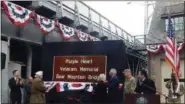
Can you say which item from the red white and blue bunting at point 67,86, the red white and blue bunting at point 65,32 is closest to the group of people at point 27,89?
the red white and blue bunting at point 67,86

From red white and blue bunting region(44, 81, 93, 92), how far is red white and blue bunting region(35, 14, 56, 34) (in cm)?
551

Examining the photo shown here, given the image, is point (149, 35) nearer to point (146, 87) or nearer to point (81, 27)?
point (81, 27)

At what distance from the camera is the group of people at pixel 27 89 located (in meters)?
8.88

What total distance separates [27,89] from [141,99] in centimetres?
619

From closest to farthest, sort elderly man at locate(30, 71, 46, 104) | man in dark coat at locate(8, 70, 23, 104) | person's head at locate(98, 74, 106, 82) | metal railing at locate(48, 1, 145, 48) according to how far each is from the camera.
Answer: person's head at locate(98, 74, 106, 82) < elderly man at locate(30, 71, 46, 104) < man in dark coat at locate(8, 70, 23, 104) < metal railing at locate(48, 1, 145, 48)

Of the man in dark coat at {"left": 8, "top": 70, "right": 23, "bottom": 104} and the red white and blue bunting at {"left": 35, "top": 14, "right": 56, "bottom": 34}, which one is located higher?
the red white and blue bunting at {"left": 35, "top": 14, "right": 56, "bottom": 34}

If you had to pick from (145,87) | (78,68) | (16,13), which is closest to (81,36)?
(16,13)

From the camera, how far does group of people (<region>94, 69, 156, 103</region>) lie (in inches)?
322

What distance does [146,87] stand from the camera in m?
8.11

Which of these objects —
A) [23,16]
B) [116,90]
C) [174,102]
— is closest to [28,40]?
[23,16]

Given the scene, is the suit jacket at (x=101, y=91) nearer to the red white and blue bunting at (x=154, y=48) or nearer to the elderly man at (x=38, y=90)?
→ the elderly man at (x=38, y=90)

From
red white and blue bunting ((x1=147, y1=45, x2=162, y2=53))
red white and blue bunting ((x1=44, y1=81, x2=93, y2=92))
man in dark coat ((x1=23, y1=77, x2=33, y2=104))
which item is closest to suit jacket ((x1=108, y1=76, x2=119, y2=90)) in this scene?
red white and blue bunting ((x1=44, y1=81, x2=93, y2=92))

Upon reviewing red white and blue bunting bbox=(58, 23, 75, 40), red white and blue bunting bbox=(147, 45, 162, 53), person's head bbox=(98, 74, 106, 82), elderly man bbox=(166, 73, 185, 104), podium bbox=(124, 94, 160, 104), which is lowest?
podium bbox=(124, 94, 160, 104)

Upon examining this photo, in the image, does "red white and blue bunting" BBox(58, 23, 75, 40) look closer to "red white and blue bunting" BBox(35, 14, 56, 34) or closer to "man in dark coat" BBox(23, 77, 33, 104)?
"red white and blue bunting" BBox(35, 14, 56, 34)
